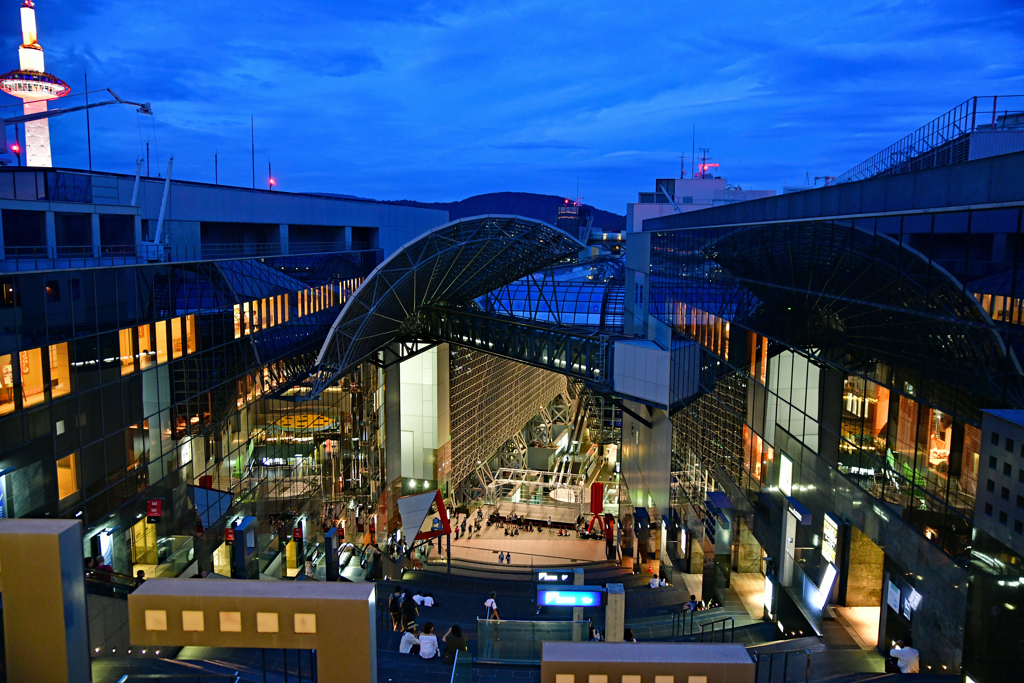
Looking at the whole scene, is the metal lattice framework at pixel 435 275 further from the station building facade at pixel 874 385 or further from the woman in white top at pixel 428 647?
the woman in white top at pixel 428 647

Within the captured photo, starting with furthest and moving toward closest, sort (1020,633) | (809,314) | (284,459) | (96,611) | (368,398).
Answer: (368,398) → (284,459) → (809,314) → (96,611) → (1020,633)

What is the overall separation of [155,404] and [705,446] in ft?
56.7

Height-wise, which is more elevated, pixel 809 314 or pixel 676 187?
pixel 676 187

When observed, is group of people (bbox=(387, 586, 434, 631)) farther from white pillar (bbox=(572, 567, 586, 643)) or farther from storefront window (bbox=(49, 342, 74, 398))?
storefront window (bbox=(49, 342, 74, 398))

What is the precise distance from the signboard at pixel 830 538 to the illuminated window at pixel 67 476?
53.9 ft

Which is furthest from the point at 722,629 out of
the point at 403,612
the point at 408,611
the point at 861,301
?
the point at 861,301

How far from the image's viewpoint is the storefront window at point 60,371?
572 inches

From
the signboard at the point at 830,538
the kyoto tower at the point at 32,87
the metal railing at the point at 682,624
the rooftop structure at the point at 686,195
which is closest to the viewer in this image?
the signboard at the point at 830,538

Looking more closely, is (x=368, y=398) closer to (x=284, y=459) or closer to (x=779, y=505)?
(x=284, y=459)

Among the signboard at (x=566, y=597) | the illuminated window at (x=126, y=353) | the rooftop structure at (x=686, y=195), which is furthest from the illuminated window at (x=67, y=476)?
the rooftop structure at (x=686, y=195)

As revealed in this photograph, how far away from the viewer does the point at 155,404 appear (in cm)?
1862

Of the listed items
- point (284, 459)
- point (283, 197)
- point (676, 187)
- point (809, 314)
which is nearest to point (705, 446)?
point (809, 314)

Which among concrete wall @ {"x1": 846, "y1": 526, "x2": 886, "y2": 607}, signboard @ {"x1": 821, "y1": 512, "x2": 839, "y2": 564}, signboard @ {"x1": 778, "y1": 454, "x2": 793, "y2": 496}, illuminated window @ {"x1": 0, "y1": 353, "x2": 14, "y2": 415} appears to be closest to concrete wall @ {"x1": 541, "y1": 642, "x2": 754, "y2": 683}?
signboard @ {"x1": 821, "y1": 512, "x2": 839, "y2": 564}

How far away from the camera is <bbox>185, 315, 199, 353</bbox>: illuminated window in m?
19.8
